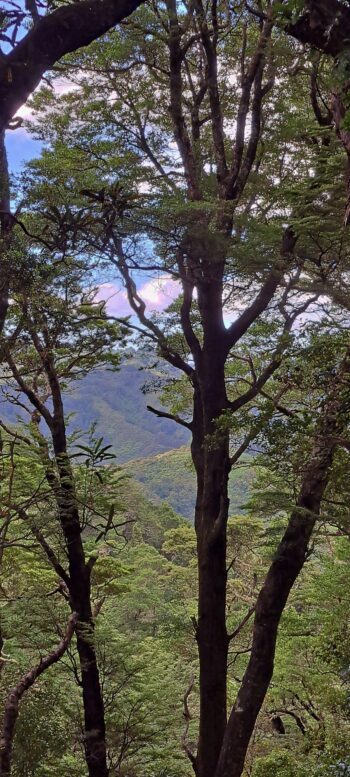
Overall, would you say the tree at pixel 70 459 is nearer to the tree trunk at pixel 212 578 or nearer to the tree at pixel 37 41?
the tree trunk at pixel 212 578

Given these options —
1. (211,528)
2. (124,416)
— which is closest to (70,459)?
(211,528)

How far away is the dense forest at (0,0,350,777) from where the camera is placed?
3148mm

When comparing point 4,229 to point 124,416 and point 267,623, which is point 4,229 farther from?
point 124,416

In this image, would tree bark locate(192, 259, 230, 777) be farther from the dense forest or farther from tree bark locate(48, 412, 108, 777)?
tree bark locate(48, 412, 108, 777)

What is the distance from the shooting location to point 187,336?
5648mm

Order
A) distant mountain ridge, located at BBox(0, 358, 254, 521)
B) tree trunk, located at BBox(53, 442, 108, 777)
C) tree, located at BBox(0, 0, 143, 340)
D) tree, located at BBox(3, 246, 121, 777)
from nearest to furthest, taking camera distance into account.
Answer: tree, located at BBox(0, 0, 143, 340) < tree, located at BBox(3, 246, 121, 777) < tree trunk, located at BBox(53, 442, 108, 777) < distant mountain ridge, located at BBox(0, 358, 254, 521)

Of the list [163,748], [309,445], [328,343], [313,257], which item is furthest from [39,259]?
[163,748]

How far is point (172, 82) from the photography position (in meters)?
5.26

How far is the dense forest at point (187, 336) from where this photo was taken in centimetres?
315

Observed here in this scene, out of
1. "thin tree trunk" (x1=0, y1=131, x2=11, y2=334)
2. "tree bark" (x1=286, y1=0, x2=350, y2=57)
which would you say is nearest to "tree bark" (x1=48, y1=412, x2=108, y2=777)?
"thin tree trunk" (x1=0, y1=131, x2=11, y2=334)

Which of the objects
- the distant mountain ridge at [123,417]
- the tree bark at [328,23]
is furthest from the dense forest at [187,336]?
the distant mountain ridge at [123,417]

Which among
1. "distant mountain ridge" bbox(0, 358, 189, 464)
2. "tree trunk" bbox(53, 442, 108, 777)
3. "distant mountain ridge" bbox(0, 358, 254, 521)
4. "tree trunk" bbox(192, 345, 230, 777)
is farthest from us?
"distant mountain ridge" bbox(0, 358, 189, 464)

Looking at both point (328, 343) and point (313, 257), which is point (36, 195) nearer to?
point (328, 343)

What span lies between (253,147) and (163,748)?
771 centimetres
